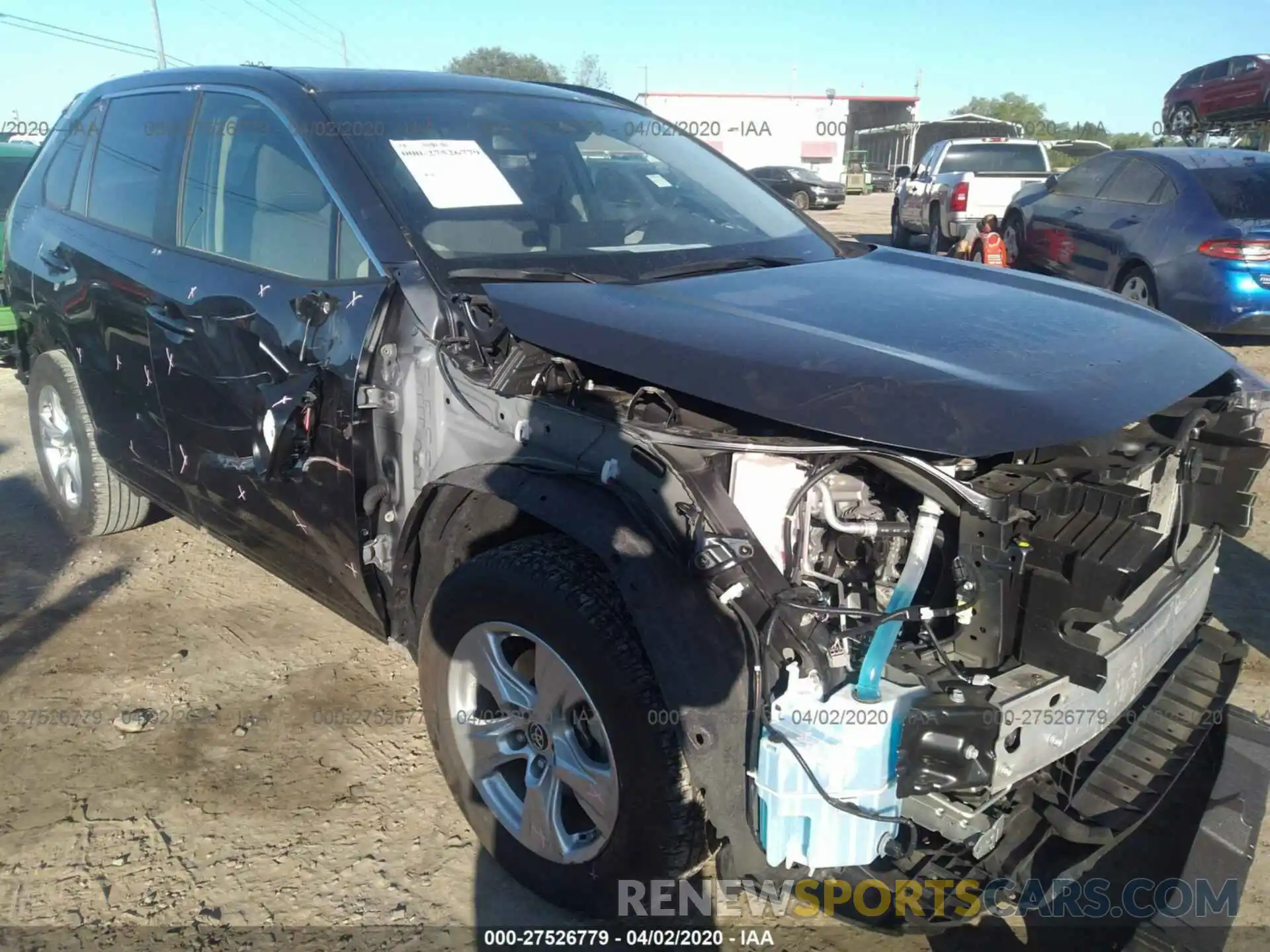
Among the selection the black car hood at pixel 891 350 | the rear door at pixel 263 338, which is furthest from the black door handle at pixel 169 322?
the black car hood at pixel 891 350

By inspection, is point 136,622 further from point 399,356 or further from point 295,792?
point 399,356

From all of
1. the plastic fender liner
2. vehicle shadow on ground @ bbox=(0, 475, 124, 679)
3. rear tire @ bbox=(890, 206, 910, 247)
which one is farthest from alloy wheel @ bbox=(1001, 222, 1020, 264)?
the plastic fender liner

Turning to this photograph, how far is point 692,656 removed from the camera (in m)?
1.83

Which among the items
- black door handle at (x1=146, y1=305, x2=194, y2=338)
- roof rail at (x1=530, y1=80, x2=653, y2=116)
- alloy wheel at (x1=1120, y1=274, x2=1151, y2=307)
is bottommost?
black door handle at (x1=146, y1=305, x2=194, y2=338)

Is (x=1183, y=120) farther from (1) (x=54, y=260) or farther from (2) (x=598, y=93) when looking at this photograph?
(1) (x=54, y=260)

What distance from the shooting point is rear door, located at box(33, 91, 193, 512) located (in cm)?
334

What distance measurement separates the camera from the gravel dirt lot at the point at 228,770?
2344 mm

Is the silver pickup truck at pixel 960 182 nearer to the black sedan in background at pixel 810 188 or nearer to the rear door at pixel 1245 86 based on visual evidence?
the rear door at pixel 1245 86

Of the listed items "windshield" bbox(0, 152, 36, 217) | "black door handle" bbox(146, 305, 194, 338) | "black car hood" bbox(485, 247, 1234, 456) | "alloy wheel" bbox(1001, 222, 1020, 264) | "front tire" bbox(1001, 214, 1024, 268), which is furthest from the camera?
"alloy wheel" bbox(1001, 222, 1020, 264)

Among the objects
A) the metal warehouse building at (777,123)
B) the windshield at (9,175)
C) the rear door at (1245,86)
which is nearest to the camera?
the windshield at (9,175)

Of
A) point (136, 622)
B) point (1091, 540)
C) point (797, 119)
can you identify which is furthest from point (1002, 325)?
point (797, 119)

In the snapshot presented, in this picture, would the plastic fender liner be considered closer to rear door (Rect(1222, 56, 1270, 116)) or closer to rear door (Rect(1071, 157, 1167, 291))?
rear door (Rect(1071, 157, 1167, 291))

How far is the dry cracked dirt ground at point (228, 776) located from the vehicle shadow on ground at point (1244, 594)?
0.5 inches

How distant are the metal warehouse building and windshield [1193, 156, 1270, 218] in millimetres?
25397
